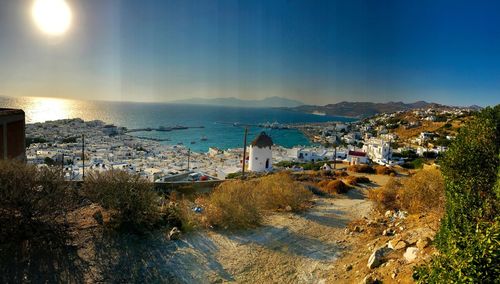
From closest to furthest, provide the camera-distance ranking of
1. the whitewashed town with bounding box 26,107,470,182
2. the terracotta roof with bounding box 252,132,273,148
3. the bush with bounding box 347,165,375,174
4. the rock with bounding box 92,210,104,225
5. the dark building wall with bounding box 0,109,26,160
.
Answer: the rock with bounding box 92,210,104,225 < the dark building wall with bounding box 0,109,26,160 < the bush with bounding box 347,165,375,174 < the terracotta roof with bounding box 252,132,273,148 < the whitewashed town with bounding box 26,107,470,182

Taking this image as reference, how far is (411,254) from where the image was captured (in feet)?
20.5

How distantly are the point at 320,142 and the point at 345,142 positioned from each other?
1065 centimetres

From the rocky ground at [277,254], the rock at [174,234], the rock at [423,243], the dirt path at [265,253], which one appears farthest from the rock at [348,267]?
the rock at [174,234]

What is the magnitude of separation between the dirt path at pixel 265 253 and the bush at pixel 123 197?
1.24 meters

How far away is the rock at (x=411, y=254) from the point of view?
610 centimetres

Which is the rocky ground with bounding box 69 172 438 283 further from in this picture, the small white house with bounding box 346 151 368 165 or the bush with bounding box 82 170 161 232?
the small white house with bounding box 346 151 368 165

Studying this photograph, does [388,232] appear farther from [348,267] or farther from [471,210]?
[471,210]

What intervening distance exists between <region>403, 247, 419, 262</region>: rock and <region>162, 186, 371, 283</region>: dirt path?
6.04 feet

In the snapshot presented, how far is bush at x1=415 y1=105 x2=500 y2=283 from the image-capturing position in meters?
3.18

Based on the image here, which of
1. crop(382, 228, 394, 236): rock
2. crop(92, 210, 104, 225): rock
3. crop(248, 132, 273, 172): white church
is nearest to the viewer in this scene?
crop(92, 210, 104, 225): rock

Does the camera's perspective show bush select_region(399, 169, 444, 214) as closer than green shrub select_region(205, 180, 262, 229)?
Answer: Yes

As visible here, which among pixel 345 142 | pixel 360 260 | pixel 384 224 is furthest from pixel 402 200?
pixel 345 142

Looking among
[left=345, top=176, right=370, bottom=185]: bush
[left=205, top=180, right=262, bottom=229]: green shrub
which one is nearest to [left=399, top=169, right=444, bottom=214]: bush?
[left=205, top=180, right=262, bottom=229]: green shrub

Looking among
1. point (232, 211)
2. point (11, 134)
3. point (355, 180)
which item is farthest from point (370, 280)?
point (11, 134)
